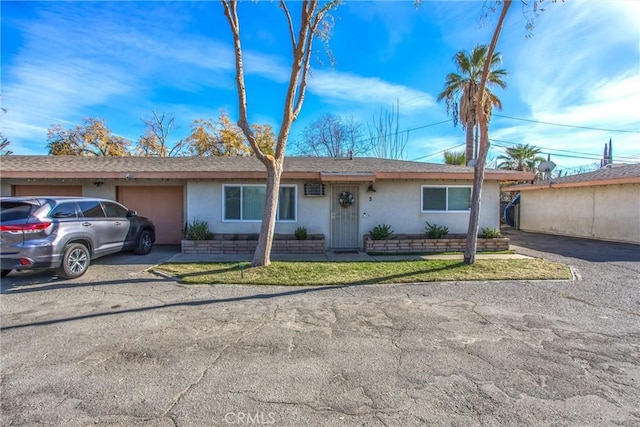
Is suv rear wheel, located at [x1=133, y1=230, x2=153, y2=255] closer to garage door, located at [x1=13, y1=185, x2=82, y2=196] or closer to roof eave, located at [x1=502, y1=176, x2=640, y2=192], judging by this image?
garage door, located at [x1=13, y1=185, x2=82, y2=196]

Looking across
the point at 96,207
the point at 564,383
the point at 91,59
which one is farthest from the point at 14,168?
the point at 564,383

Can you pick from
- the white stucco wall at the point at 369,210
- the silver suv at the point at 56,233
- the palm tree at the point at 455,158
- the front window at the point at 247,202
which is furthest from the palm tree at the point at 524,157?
the silver suv at the point at 56,233

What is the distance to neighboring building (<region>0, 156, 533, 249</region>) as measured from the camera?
34.2ft

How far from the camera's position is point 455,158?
2053 cm

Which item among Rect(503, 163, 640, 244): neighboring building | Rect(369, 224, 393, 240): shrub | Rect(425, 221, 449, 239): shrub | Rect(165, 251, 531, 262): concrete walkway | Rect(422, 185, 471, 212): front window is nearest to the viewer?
Rect(165, 251, 531, 262): concrete walkway

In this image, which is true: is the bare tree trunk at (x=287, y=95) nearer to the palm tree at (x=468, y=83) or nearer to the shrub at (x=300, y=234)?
the shrub at (x=300, y=234)

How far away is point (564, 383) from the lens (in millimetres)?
2875

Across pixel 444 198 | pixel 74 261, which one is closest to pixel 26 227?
pixel 74 261

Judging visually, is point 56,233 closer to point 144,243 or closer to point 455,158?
point 144,243

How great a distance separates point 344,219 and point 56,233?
7.58 metres

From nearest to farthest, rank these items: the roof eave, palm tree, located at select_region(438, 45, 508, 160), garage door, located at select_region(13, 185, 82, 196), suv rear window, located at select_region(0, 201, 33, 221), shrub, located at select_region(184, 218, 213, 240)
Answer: suv rear window, located at select_region(0, 201, 33, 221), shrub, located at select_region(184, 218, 213, 240), garage door, located at select_region(13, 185, 82, 196), the roof eave, palm tree, located at select_region(438, 45, 508, 160)

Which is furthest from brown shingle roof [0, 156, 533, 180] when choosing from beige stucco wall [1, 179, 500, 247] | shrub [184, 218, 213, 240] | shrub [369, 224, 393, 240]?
shrub [369, 224, 393, 240]

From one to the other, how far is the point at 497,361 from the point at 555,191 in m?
16.4

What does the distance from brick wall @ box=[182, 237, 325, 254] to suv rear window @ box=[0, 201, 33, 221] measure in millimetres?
3963
